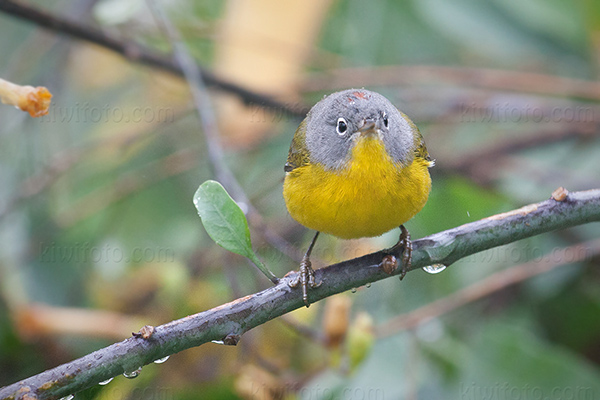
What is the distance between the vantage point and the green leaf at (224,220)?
155 cm

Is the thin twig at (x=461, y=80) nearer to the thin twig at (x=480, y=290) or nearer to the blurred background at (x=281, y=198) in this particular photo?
the blurred background at (x=281, y=198)

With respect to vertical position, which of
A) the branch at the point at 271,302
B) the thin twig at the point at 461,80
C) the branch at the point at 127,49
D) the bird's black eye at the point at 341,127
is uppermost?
the thin twig at the point at 461,80

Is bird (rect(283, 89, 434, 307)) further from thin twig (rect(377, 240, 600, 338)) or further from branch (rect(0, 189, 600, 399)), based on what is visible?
thin twig (rect(377, 240, 600, 338))

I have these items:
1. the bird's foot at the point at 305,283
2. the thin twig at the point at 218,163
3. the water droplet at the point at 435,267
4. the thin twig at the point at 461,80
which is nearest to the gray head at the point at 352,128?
the thin twig at the point at 218,163

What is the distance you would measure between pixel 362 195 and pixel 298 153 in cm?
48

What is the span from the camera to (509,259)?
3590 mm

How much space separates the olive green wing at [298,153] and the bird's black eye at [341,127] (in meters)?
0.18

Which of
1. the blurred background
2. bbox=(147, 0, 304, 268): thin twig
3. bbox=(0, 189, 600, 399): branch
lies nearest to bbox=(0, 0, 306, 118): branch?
the blurred background

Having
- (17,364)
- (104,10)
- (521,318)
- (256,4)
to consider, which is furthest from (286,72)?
(17,364)

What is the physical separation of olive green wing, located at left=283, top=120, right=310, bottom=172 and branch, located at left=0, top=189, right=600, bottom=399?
71 centimetres

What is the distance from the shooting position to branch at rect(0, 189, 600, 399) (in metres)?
1.32

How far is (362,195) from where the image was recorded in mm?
2082

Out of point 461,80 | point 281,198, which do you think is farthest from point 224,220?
point 461,80

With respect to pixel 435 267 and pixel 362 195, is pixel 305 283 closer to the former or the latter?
pixel 435 267
